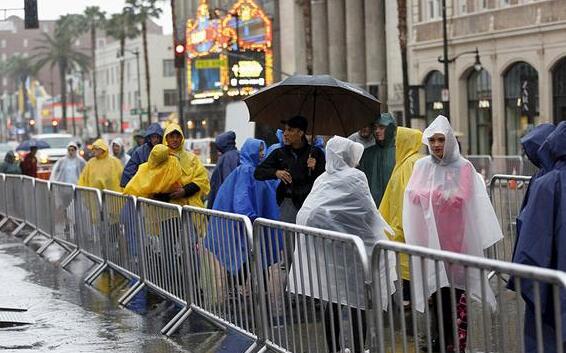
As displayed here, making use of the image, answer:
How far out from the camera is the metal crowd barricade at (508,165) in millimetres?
24753

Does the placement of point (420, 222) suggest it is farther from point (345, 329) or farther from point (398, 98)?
point (398, 98)

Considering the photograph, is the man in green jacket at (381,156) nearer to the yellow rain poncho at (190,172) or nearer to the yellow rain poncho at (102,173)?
the yellow rain poncho at (190,172)

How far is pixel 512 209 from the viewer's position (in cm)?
1332

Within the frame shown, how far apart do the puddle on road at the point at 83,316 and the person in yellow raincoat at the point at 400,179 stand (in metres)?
1.84

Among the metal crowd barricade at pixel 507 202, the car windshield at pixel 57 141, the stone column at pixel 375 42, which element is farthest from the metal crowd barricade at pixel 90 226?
the stone column at pixel 375 42

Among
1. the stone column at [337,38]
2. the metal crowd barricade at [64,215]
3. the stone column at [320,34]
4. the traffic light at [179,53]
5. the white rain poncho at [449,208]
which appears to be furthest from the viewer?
the stone column at [320,34]

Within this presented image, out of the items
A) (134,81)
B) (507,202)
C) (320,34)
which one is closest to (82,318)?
(507,202)

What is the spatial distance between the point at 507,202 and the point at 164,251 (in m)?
3.61

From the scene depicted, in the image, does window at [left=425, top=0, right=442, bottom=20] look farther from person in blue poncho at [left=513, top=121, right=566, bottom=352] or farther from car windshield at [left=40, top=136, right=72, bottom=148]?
person in blue poncho at [left=513, top=121, right=566, bottom=352]

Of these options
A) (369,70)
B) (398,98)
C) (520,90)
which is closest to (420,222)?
(520,90)

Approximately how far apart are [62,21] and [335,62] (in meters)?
63.2

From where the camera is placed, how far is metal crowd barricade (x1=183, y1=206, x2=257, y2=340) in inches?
378

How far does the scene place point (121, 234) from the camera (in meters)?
14.3

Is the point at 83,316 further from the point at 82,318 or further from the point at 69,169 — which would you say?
the point at 69,169
